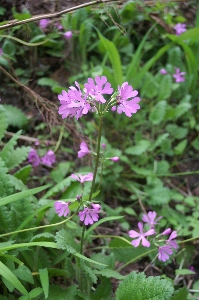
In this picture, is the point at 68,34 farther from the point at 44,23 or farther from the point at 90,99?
the point at 90,99

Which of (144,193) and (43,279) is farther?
(144,193)

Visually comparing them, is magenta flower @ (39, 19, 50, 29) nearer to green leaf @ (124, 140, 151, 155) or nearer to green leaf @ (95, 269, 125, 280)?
green leaf @ (124, 140, 151, 155)

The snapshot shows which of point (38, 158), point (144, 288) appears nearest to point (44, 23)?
point (38, 158)

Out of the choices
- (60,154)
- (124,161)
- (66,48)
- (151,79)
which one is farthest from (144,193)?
(66,48)

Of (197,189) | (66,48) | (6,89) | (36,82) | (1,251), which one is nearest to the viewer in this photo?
(1,251)

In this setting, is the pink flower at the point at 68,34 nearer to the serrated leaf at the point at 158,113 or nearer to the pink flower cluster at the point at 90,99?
the serrated leaf at the point at 158,113

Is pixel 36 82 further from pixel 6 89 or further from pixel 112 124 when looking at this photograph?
pixel 112 124

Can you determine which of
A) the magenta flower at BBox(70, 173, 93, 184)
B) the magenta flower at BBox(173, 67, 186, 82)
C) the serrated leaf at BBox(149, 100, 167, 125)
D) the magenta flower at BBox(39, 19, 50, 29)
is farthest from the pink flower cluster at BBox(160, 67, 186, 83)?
the magenta flower at BBox(70, 173, 93, 184)
